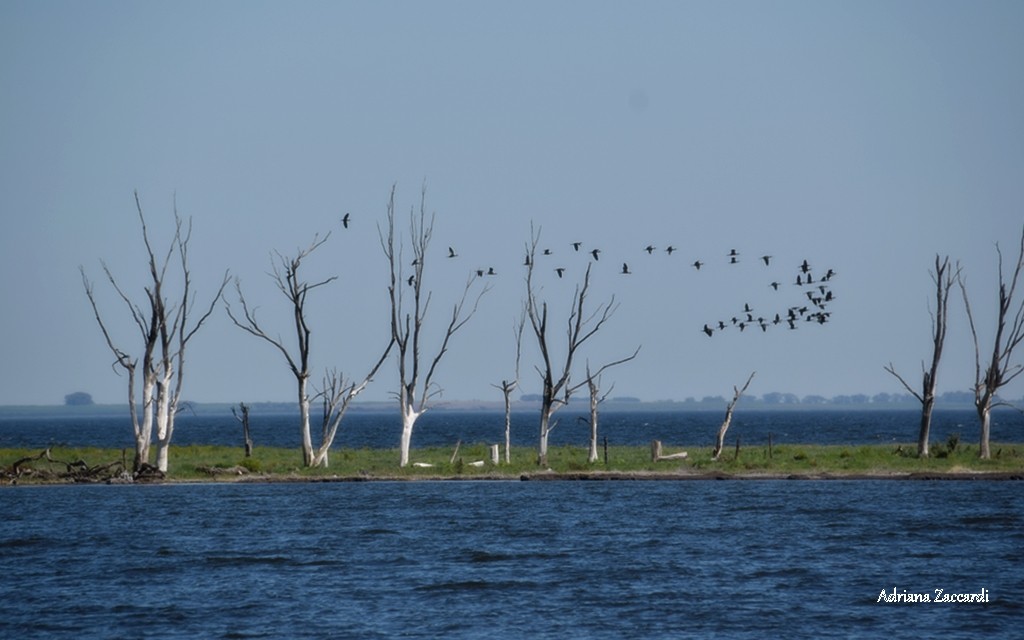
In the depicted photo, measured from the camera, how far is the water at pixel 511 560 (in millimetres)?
24625

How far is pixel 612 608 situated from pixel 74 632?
10385 mm

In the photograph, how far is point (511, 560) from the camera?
3222 centimetres

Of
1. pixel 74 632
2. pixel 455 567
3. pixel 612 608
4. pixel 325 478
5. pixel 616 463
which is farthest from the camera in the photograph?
pixel 616 463

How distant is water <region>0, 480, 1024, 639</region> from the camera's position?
80.8ft

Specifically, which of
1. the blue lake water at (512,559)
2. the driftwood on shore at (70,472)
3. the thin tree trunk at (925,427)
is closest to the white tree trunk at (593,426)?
the blue lake water at (512,559)

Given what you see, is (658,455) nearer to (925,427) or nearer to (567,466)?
(567,466)

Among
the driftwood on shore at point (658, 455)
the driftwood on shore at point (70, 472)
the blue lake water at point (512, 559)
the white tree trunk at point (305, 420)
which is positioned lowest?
the blue lake water at point (512, 559)

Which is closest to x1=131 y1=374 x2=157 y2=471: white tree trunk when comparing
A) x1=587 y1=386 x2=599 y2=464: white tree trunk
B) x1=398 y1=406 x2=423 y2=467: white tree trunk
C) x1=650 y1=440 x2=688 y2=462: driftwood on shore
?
x1=398 y1=406 x2=423 y2=467: white tree trunk

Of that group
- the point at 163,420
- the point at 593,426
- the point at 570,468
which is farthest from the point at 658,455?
the point at 163,420

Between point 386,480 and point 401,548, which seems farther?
point 386,480

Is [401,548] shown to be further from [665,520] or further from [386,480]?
[386,480]

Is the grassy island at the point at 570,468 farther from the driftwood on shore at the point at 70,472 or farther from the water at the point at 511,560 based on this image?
the water at the point at 511,560

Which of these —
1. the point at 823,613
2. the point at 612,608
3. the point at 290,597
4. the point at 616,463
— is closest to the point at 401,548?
the point at 290,597

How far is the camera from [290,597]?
27.3 meters
